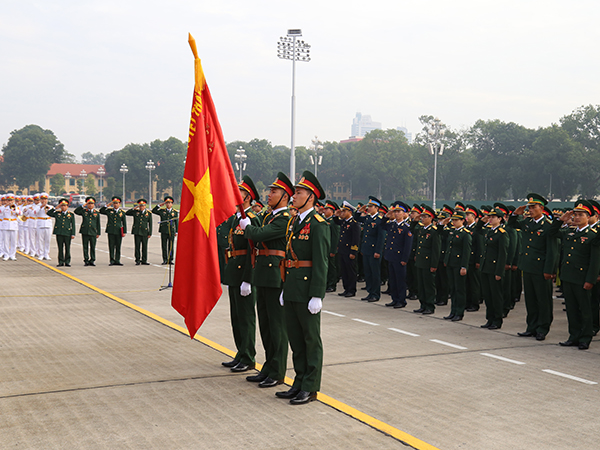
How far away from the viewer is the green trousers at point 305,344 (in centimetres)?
556

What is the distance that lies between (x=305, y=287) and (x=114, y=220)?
13.6 m

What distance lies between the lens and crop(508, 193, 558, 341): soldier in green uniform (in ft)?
28.7

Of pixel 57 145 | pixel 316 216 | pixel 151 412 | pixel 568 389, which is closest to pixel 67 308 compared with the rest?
pixel 151 412

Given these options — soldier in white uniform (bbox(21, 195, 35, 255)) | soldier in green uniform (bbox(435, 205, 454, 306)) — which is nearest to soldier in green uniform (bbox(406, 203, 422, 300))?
soldier in green uniform (bbox(435, 205, 454, 306))

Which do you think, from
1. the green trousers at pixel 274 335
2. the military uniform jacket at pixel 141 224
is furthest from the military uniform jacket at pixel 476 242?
the military uniform jacket at pixel 141 224

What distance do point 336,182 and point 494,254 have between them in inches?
4159

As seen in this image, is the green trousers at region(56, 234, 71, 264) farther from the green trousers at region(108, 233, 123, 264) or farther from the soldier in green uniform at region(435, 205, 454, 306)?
the soldier in green uniform at region(435, 205, 454, 306)

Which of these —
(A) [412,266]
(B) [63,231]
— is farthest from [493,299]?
(B) [63,231]

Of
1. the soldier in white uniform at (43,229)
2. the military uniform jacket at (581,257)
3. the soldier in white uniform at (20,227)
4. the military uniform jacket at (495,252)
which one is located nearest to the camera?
the military uniform jacket at (581,257)

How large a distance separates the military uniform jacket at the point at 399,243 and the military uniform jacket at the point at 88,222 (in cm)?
977

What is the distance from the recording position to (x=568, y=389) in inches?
242

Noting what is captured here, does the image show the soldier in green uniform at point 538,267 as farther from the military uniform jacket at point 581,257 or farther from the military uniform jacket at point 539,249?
the military uniform jacket at point 581,257

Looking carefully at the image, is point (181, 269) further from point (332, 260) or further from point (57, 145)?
point (57, 145)

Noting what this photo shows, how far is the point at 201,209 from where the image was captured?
6031 millimetres
